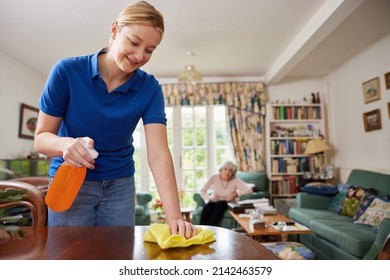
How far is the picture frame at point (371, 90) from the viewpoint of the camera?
1910 millimetres

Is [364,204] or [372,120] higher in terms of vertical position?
[372,120]

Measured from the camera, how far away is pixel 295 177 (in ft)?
11.3

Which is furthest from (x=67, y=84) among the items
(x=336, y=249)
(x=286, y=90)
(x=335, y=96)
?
(x=286, y=90)

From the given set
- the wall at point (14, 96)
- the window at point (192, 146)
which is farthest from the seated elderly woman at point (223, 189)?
the wall at point (14, 96)

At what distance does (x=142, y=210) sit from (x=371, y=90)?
79.1 inches

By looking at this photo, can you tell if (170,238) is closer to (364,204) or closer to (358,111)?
(364,204)

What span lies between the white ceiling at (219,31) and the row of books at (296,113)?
21.8 inches

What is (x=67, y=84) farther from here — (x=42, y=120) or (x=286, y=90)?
(x=286, y=90)

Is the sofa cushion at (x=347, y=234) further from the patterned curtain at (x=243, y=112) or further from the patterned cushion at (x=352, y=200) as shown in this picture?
the patterned curtain at (x=243, y=112)

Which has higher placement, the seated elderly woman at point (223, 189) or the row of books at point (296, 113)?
the row of books at point (296, 113)

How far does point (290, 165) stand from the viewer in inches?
136

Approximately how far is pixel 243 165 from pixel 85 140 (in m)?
3.13

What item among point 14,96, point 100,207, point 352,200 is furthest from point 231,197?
point 100,207

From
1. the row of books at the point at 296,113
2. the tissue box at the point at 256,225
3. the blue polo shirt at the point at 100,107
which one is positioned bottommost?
the tissue box at the point at 256,225
